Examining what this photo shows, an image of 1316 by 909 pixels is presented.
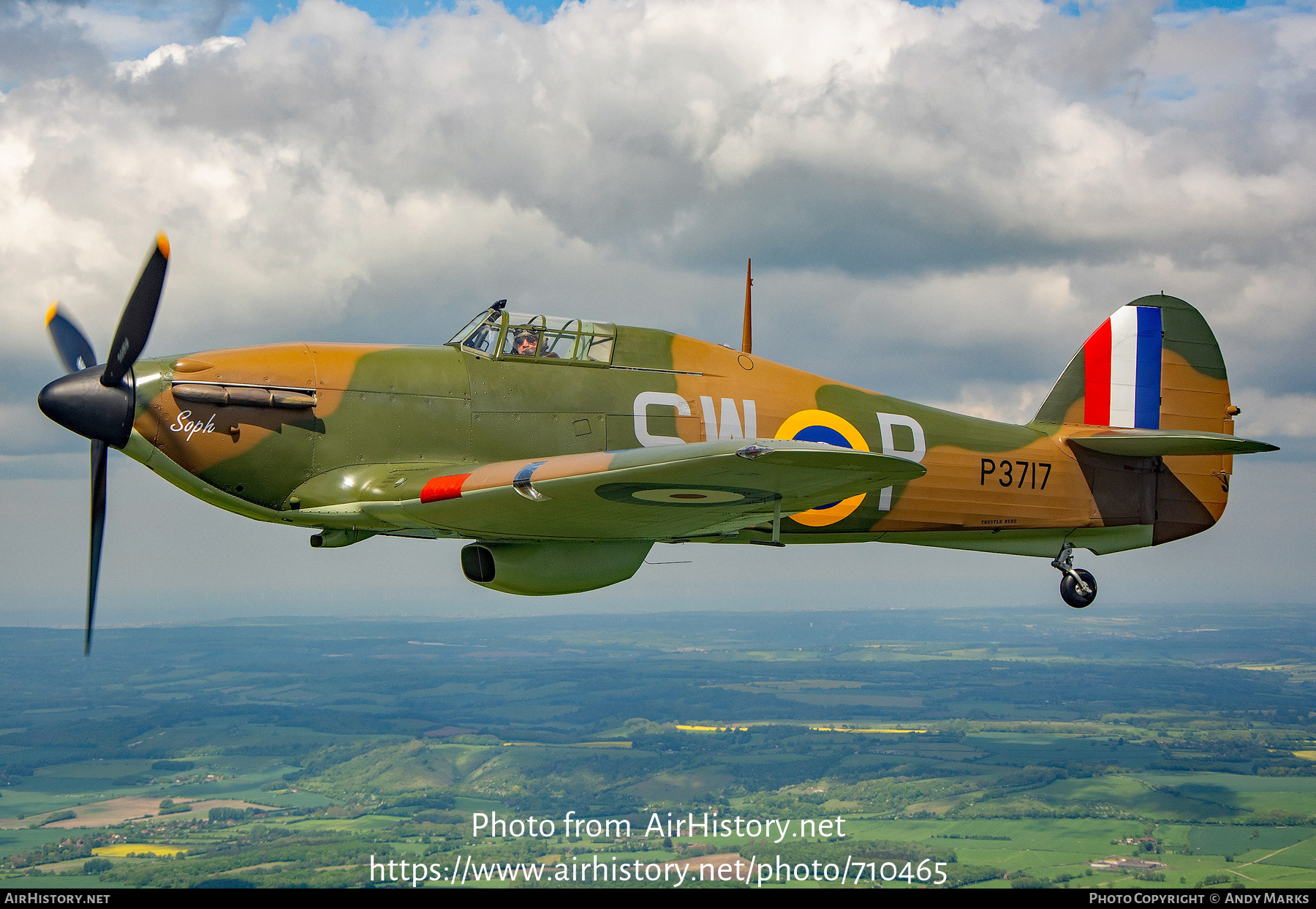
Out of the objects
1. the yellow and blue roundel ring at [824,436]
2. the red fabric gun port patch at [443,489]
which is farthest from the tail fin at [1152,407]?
the red fabric gun port patch at [443,489]

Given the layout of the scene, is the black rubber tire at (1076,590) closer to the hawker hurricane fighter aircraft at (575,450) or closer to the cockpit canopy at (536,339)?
the hawker hurricane fighter aircraft at (575,450)

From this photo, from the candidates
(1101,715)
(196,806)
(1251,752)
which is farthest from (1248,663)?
(196,806)

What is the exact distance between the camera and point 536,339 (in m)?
9.76

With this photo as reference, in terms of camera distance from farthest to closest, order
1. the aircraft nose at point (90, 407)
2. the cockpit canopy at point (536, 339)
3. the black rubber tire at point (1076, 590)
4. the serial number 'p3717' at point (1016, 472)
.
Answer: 1. the black rubber tire at point (1076, 590)
2. the serial number 'p3717' at point (1016, 472)
3. the cockpit canopy at point (536, 339)
4. the aircraft nose at point (90, 407)

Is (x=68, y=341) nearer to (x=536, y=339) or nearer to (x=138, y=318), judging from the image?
(x=138, y=318)

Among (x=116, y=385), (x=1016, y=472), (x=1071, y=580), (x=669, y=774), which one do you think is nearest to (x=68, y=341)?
(x=116, y=385)

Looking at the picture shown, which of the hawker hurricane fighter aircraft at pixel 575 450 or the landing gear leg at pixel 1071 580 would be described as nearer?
the hawker hurricane fighter aircraft at pixel 575 450

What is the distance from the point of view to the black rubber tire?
11.8m

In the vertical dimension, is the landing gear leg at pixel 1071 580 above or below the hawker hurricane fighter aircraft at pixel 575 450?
below

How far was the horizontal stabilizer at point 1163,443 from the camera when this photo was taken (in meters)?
10.6

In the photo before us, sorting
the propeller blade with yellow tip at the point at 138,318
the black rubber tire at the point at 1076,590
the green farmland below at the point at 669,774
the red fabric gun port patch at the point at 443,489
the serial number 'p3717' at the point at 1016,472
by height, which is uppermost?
the propeller blade with yellow tip at the point at 138,318

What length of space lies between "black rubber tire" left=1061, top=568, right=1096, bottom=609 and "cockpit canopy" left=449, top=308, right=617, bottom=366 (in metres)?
6.76

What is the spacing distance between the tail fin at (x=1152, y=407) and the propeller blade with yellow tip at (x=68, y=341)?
1167 cm

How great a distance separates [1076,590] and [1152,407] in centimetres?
303
